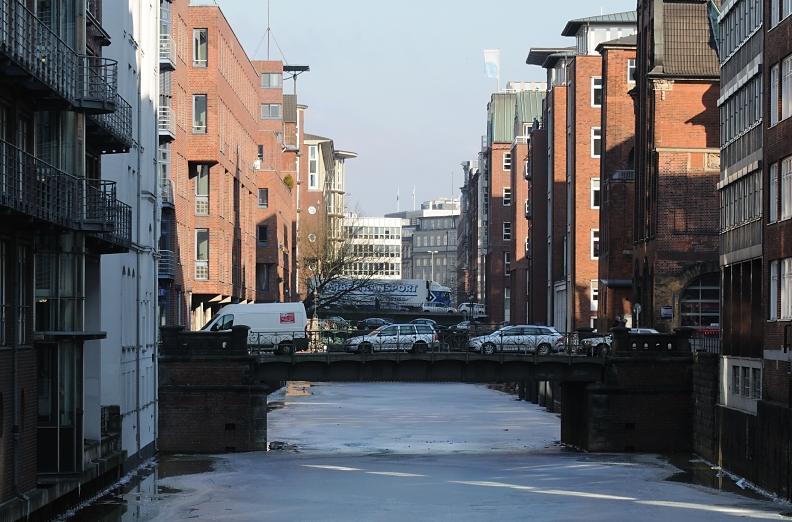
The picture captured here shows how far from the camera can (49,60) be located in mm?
38969

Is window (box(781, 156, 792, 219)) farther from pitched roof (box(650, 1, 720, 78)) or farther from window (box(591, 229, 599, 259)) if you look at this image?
window (box(591, 229, 599, 259))

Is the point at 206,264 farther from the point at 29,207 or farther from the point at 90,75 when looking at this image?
the point at 29,207

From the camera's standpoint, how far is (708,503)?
4881cm

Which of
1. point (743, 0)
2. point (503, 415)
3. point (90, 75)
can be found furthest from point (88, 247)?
point (503, 415)

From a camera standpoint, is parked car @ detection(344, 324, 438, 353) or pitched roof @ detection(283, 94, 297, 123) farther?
pitched roof @ detection(283, 94, 297, 123)

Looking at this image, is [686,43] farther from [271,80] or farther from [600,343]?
[271,80]

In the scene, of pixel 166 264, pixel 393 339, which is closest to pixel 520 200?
pixel 393 339

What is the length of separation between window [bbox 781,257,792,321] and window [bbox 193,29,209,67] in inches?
1816

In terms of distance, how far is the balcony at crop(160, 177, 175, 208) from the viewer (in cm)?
7825

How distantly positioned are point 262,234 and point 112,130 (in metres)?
75.2

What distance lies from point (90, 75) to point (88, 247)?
5.08 metres

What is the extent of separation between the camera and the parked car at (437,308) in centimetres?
18152

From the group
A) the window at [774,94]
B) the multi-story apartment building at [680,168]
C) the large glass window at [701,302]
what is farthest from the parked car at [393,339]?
the window at [774,94]

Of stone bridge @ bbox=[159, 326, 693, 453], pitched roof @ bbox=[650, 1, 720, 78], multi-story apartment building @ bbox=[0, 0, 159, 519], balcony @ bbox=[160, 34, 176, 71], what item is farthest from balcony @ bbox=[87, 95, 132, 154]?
pitched roof @ bbox=[650, 1, 720, 78]
